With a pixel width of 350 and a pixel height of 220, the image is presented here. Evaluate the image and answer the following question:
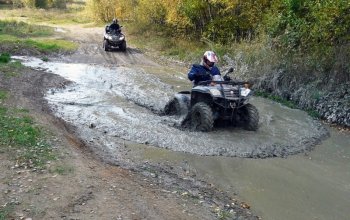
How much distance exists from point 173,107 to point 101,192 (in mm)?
5690

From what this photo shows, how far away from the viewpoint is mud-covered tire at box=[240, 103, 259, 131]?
10.6 metres

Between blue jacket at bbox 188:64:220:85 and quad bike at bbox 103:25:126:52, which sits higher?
blue jacket at bbox 188:64:220:85

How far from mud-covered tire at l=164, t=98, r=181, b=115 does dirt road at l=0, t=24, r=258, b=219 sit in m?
3.08

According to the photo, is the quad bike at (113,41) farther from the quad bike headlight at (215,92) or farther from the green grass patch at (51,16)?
the green grass patch at (51,16)

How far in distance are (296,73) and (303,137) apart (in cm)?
442

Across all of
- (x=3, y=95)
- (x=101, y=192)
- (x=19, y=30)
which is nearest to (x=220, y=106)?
(x=101, y=192)

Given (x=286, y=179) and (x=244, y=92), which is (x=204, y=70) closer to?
(x=244, y=92)

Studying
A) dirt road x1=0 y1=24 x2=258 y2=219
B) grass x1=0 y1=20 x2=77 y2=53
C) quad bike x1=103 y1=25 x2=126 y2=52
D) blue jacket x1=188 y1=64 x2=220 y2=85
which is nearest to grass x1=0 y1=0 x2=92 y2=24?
grass x1=0 y1=20 x2=77 y2=53

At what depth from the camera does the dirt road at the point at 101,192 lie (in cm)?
571

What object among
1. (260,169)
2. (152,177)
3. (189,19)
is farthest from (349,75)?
(189,19)

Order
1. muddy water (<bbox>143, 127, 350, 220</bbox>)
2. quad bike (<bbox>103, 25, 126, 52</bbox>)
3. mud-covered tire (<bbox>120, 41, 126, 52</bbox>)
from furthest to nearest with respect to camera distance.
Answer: mud-covered tire (<bbox>120, 41, 126, 52</bbox>)
quad bike (<bbox>103, 25, 126, 52</bbox>)
muddy water (<bbox>143, 127, 350, 220</bbox>)

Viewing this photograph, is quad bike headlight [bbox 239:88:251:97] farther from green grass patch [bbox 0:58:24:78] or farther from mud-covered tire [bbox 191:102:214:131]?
green grass patch [bbox 0:58:24:78]

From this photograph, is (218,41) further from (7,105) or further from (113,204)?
(113,204)

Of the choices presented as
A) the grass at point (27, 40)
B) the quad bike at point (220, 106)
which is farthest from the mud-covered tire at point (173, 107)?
the grass at point (27, 40)
